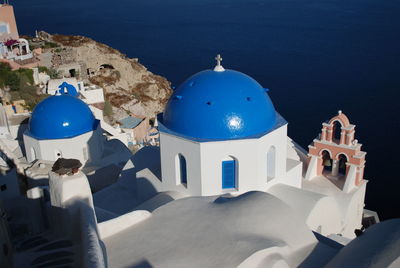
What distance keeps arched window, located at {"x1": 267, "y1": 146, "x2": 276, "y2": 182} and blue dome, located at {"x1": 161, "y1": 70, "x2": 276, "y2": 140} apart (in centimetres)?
71

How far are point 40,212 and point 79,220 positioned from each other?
1.67 m

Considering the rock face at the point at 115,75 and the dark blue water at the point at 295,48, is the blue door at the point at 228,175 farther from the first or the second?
the rock face at the point at 115,75

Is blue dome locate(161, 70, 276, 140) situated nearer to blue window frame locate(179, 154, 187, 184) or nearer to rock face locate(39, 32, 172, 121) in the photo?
blue window frame locate(179, 154, 187, 184)

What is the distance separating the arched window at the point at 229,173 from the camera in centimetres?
1066

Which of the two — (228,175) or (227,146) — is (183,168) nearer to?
(228,175)

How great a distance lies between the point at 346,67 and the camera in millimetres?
45562

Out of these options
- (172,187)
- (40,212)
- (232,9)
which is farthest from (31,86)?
(232,9)

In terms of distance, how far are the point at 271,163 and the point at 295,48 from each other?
146 ft

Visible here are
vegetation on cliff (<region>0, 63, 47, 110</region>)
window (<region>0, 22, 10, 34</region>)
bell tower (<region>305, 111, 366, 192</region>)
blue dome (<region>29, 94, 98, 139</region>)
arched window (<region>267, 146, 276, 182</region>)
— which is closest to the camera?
arched window (<region>267, 146, 276, 182</region>)

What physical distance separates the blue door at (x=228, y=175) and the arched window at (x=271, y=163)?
1081mm

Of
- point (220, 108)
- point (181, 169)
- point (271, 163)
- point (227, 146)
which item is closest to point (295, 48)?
point (271, 163)

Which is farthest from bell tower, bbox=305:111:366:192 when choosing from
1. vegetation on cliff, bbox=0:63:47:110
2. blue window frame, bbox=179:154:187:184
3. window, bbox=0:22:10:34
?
window, bbox=0:22:10:34

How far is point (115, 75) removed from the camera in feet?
125

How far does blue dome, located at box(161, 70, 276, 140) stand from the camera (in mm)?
10375
